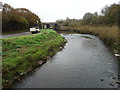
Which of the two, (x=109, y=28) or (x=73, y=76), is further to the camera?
(x=109, y=28)

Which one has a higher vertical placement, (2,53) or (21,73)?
(2,53)

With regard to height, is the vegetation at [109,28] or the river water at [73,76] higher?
the vegetation at [109,28]

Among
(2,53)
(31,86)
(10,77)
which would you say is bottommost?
(31,86)

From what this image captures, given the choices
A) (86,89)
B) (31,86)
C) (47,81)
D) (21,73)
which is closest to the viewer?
(86,89)

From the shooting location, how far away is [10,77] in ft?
32.4

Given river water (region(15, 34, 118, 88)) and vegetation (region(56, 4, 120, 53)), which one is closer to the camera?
river water (region(15, 34, 118, 88))

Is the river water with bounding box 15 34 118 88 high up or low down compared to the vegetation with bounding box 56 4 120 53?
down

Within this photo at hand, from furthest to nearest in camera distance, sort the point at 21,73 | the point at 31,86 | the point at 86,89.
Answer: the point at 21,73 → the point at 31,86 → the point at 86,89

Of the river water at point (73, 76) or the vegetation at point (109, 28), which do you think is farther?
the vegetation at point (109, 28)

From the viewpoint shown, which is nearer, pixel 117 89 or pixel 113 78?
pixel 117 89

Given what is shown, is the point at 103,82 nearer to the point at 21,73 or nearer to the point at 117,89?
the point at 117,89

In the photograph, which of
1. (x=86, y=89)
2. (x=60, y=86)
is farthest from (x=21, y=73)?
(x=86, y=89)

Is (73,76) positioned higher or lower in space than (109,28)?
lower

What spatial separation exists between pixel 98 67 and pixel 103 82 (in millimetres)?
3399
